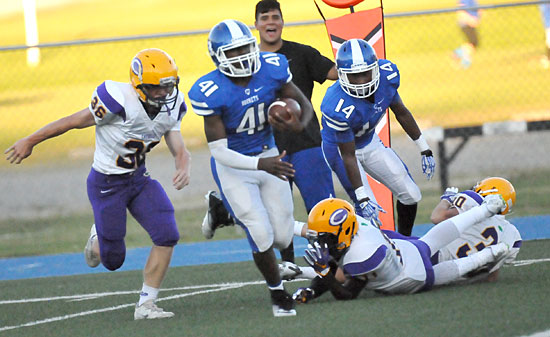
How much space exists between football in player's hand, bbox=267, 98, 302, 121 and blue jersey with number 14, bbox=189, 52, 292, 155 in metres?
0.12

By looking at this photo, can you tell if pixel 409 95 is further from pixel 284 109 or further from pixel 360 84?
pixel 284 109

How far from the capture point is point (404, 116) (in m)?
7.63

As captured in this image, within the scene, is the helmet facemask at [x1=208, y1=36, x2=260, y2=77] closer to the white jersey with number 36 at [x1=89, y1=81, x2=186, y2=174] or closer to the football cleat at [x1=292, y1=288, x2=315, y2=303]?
the white jersey with number 36 at [x1=89, y1=81, x2=186, y2=174]

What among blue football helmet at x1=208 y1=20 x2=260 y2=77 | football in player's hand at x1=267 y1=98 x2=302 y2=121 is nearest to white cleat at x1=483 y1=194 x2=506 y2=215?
football in player's hand at x1=267 y1=98 x2=302 y2=121

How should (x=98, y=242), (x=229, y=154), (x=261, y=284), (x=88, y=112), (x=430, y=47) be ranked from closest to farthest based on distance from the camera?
A: 1. (x=229, y=154)
2. (x=88, y=112)
3. (x=98, y=242)
4. (x=261, y=284)
5. (x=430, y=47)

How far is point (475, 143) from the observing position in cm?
1605

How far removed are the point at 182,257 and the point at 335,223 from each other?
4045mm

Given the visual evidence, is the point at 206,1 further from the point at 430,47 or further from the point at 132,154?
the point at 132,154

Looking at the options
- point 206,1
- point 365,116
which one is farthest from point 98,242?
point 206,1

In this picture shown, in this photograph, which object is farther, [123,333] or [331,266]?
[331,266]

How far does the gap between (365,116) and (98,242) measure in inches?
83.5

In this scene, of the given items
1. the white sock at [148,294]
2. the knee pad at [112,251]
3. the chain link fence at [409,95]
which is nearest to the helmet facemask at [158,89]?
the knee pad at [112,251]

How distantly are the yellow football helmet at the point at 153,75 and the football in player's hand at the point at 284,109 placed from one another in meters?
0.66

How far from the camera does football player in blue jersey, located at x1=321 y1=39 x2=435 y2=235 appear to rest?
23.1ft
